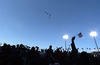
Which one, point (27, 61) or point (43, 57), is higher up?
point (43, 57)

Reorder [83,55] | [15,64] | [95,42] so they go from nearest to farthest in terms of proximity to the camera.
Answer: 1. [15,64]
2. [83,55]
3. [95,42]

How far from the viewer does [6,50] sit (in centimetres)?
735

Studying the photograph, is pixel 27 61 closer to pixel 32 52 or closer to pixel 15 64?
pixel 32 52

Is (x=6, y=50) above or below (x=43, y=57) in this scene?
above

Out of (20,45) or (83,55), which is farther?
(20,45)

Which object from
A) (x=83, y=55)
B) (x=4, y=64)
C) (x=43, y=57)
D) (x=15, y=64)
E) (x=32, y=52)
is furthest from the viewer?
(x=32, y=52)

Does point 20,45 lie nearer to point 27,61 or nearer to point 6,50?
point 6,50

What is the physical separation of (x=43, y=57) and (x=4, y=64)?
12.5 ft

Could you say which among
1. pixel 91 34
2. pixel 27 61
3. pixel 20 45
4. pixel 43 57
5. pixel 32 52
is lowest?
pixel 27 61

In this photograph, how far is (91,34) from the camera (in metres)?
25.4

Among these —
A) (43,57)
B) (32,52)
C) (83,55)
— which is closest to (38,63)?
(83,55)

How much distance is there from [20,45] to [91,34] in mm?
26635

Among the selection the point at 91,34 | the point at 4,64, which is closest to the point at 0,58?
the point at 4,64

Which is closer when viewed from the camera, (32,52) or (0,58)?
(0,58)
